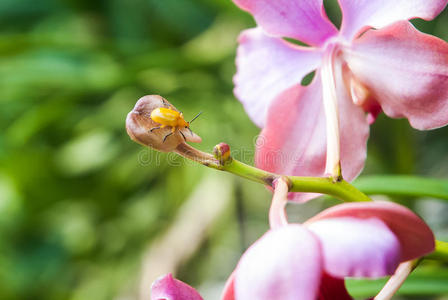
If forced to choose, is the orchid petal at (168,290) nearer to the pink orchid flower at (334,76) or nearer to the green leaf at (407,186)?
the pink orchid flower at (334,76)

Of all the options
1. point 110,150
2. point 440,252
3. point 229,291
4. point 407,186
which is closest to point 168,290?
point 229,291

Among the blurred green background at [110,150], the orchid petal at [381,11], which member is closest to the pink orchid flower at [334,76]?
the orchid petal at [381,11]

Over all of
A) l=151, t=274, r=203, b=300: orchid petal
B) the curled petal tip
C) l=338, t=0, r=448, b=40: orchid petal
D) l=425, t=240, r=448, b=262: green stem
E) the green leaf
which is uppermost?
l=338, t=0, r=448, b=40: orchid petal

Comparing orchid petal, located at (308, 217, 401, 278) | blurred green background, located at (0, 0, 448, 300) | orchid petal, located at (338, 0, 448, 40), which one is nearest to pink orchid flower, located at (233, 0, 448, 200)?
orchid petal, located at (338, 0, 448, 40)

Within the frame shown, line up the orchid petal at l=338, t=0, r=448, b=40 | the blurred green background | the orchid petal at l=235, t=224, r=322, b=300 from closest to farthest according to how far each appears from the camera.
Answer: the orchid petal at l=235, t=224, r=322, b=300 < the orchid petal at l=338, t=0, r=448, b=40 < the blurred green background

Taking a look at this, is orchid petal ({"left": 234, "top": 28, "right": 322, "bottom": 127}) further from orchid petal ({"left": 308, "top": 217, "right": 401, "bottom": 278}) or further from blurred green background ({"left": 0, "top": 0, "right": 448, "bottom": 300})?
blurred green background ({"left": 0, "top": 0, "right": 448, "bottom": 300})

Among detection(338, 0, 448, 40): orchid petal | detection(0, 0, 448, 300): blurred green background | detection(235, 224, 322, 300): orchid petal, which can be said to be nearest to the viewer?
detection(235, 224, 322, 300): orchid petal

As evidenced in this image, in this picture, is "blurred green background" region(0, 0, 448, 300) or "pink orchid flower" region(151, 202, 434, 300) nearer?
"pink orchid flower" region(151, 202, 434, 300)
